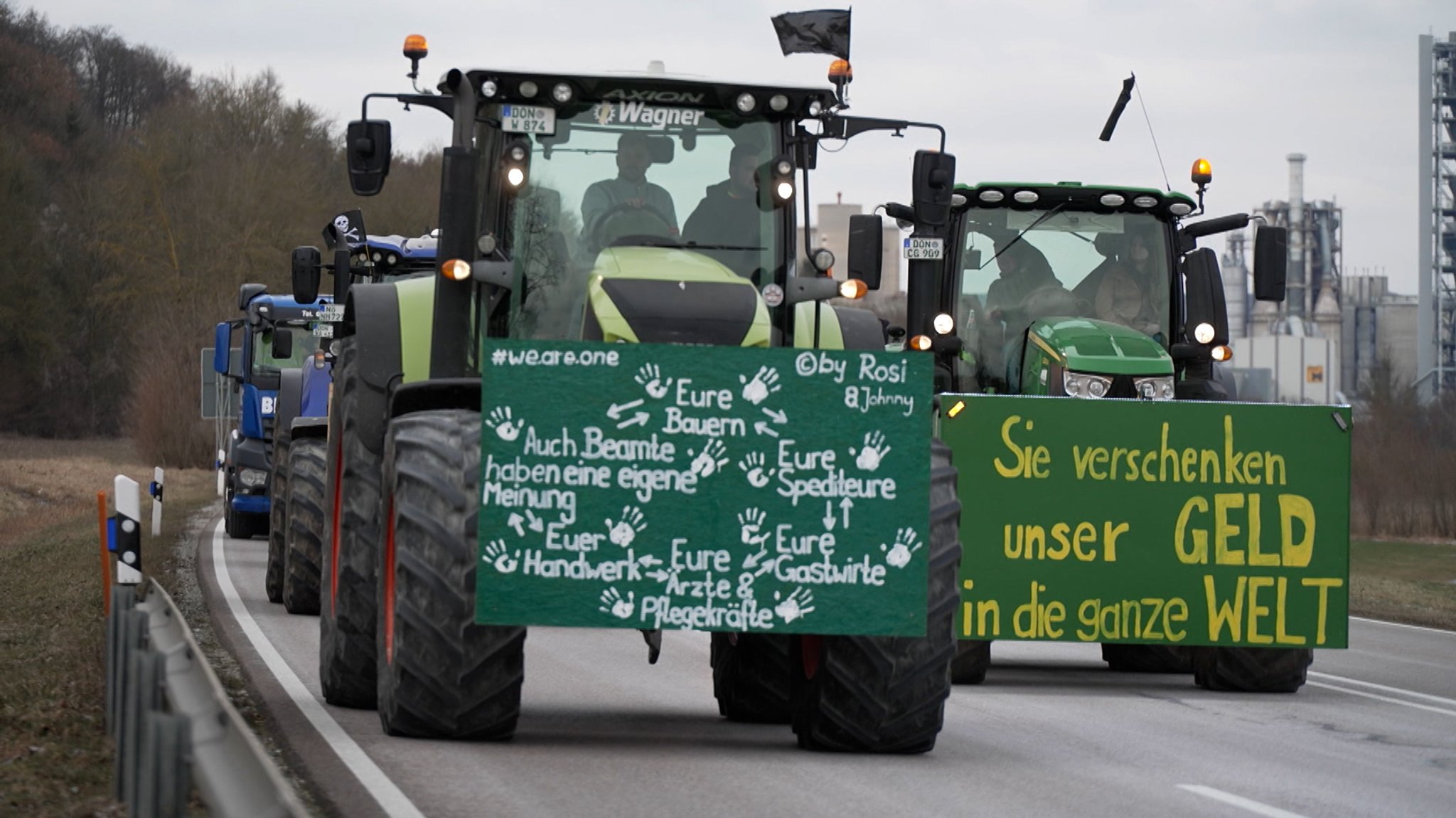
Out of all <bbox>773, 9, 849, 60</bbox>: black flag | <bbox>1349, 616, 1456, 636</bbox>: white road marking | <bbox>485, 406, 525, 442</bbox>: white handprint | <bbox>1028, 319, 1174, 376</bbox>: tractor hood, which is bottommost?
<bbox>1349, 616, 1456, 636</bbox>: white road marking

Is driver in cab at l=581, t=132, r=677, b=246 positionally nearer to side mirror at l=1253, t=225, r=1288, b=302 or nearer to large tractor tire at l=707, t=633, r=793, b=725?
large tractor tire at l=707, t=633, r=793, b=725

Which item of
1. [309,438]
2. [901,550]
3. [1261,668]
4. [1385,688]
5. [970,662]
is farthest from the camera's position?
[309,438]

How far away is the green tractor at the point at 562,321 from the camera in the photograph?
9.02 m

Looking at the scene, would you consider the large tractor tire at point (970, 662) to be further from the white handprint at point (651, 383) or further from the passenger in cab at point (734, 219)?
the white handprint at point (651, 383)

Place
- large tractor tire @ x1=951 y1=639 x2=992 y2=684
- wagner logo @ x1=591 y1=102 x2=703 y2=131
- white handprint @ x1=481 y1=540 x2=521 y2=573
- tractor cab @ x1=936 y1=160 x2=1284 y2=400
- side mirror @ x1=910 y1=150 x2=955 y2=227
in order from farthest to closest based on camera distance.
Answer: tractor cab @ x1=936 y1=160 x2=1284 y2=400 < large tractor tire @ x1=951 y1=639 x2=992 y2=684 < side mirror @ x1=910 y1=150 x2=955 y2=227 < wagner logo @ x1=591 y1=102 x2=703 y2=131 < white handprint @ x1=481 y1=540 x2=521 y2=573

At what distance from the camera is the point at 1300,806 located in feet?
28.2

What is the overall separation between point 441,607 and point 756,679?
8.17 ft

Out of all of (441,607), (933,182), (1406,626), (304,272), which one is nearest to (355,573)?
(441,607)

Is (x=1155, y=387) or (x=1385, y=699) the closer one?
(x=1385, y=699)

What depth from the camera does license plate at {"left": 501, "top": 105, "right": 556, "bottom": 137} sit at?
33.8 ft

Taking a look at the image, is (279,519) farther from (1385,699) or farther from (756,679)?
(1385,699)

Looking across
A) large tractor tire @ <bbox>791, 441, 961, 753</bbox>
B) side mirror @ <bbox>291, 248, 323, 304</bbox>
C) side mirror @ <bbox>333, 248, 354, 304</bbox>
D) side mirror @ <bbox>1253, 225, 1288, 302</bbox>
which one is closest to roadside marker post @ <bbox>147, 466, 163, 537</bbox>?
side mirror @ <bbox>291, 248, 323, 304</bbox>

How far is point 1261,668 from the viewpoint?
13.7 metres

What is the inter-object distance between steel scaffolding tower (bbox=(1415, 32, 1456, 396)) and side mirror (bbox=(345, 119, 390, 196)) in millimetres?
65716
